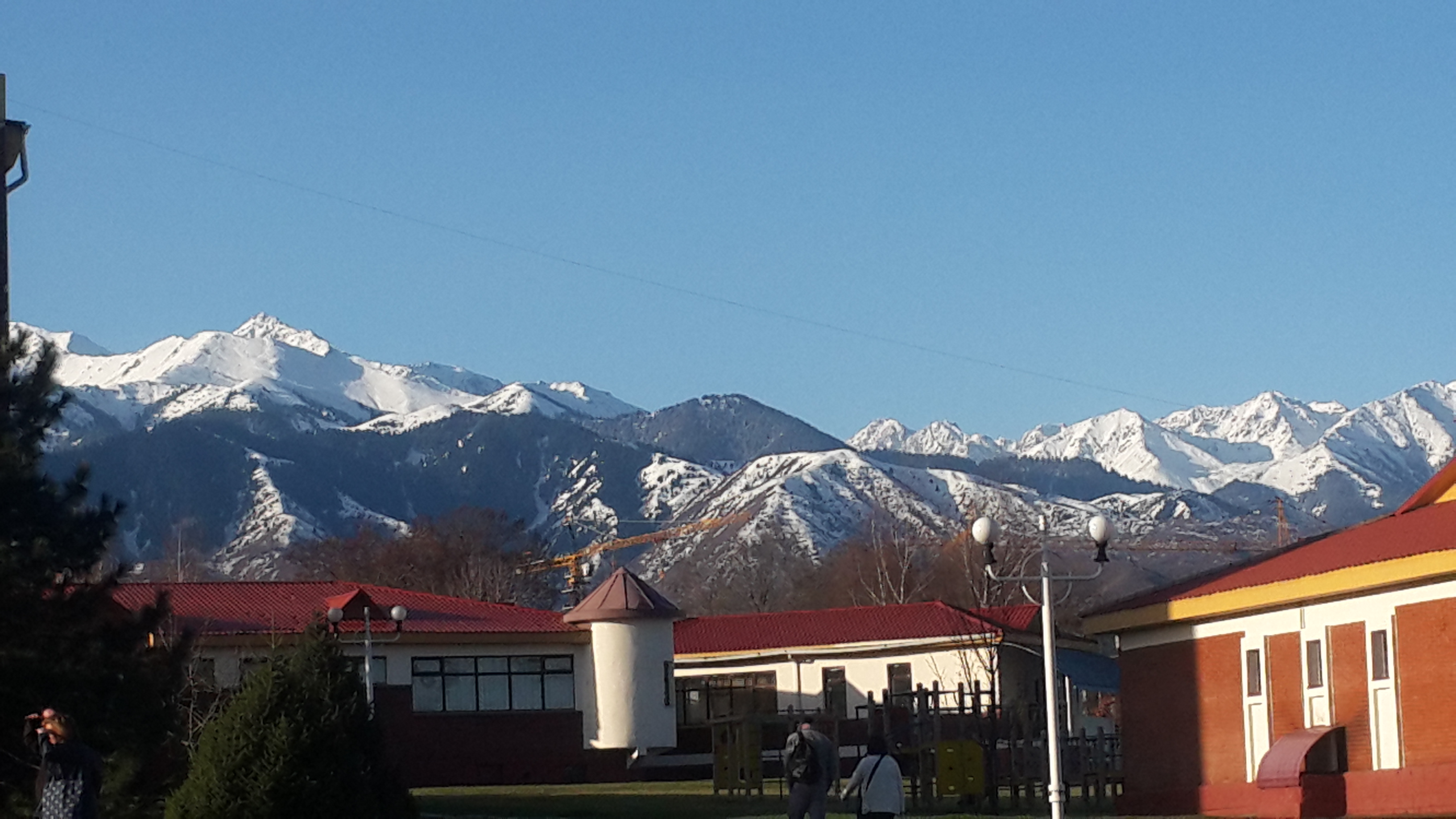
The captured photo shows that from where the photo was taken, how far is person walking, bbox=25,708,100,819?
1619 centimetres

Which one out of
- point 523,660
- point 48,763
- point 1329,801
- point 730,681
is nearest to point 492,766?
point 523,660

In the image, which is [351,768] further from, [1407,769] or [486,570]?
[486,570]

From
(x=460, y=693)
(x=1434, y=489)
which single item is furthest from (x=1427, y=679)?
(x=460, y=693)

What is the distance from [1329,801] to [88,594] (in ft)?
53.3

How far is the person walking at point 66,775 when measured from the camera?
16.2 metres

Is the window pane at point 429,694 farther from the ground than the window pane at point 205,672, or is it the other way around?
the window pane at point 205,672

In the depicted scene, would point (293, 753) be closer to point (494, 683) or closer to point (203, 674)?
point (203, 674)

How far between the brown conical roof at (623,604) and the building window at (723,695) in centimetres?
634

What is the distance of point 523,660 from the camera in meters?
50.0

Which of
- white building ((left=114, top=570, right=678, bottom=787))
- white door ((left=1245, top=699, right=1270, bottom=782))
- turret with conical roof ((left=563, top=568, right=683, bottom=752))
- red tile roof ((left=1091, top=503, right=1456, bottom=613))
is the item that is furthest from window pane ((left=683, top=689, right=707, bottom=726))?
white door ((left=1245, top=699, right=1270, bottom=782))

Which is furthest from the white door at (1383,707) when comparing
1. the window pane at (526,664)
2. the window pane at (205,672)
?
the window pane at (526,664)

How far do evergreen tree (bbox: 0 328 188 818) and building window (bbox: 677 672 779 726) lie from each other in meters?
30.3

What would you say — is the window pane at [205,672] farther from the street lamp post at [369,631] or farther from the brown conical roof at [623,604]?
the brown conical roof at [623,604]

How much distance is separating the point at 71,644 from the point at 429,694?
75.1 ft
